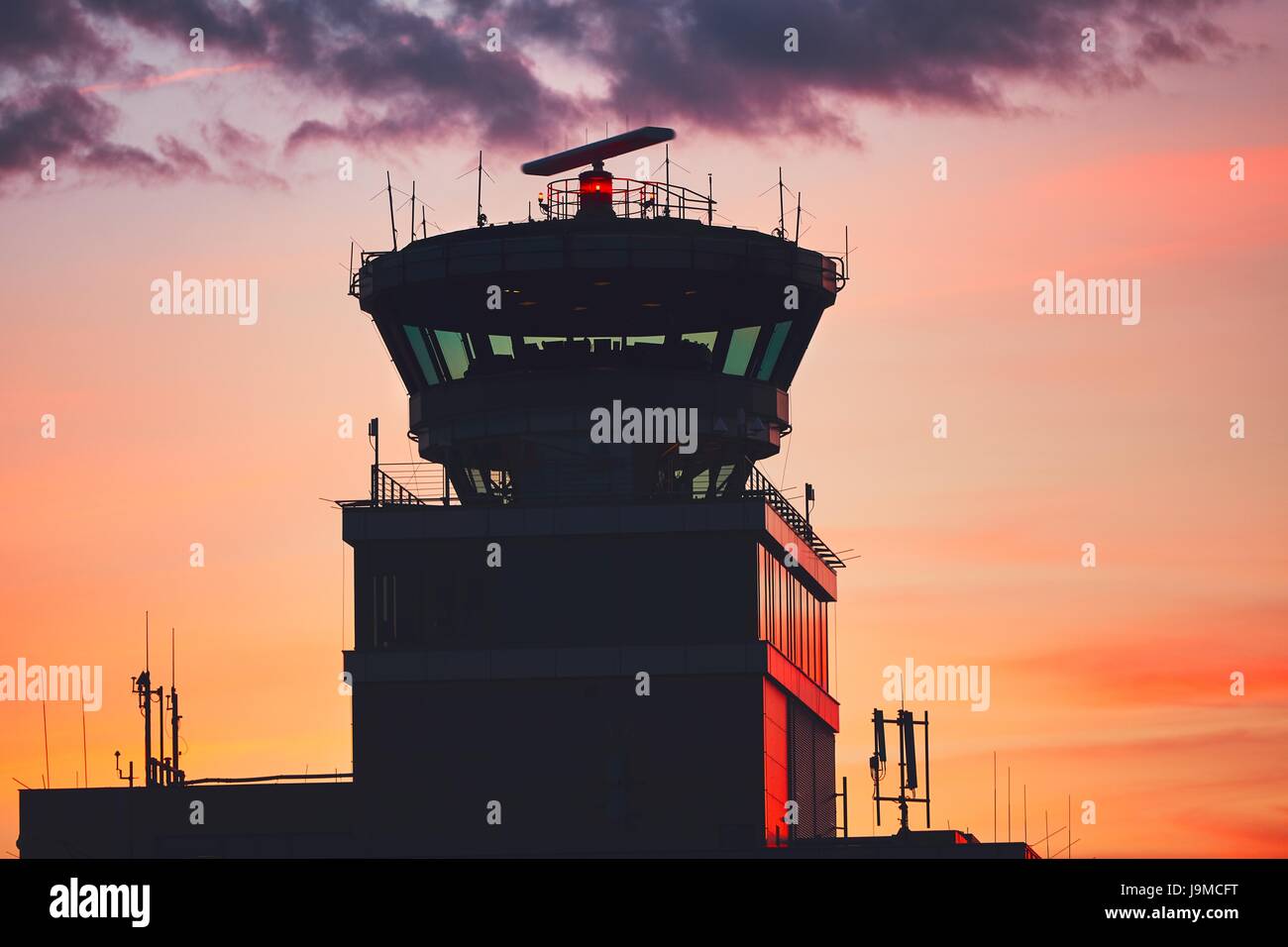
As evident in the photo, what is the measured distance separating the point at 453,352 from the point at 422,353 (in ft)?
5.38

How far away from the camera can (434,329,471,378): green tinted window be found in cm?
12362

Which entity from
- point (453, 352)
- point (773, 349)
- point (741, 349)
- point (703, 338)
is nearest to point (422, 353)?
point (453, 352)

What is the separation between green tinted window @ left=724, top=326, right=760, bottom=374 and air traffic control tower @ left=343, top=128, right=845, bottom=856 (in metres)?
0.10

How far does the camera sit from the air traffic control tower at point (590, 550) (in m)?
112

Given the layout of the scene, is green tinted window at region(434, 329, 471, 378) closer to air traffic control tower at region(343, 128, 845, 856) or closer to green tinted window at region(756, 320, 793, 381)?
air traffic control tower at region(343, 128, 845, 856)

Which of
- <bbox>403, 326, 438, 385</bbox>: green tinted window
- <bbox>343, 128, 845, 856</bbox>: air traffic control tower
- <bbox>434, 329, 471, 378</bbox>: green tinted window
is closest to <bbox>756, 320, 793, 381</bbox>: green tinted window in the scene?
Result: <bbox>343, 128, 845, 856</bbox>: air traffic control tower

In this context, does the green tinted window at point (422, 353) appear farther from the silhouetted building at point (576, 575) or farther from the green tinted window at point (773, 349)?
the green tinted window at point (773, 349)

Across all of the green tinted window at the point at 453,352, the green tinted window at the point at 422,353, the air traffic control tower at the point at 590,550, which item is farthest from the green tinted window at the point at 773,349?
the green tinted window at the point at 422,353

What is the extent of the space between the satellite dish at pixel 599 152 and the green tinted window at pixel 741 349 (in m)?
9.68

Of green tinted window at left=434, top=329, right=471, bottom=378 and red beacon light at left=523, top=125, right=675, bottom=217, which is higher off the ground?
red beacon light at left=523, top=125, right=675, bottom=217

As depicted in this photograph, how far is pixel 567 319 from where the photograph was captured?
121625mm

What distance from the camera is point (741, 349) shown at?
12469cm

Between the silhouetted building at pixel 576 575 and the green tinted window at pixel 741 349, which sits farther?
the green tinted window at pixel 741 349
